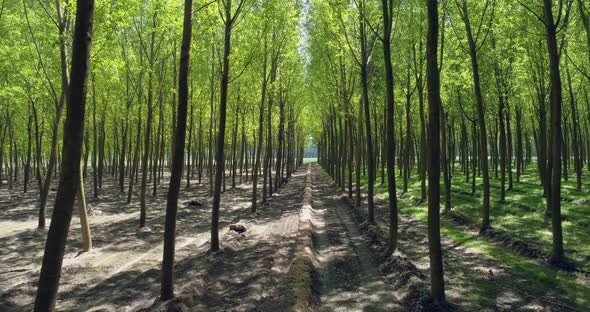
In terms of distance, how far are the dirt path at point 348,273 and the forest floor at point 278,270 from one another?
0.11 feet

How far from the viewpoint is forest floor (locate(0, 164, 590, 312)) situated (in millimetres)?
9625

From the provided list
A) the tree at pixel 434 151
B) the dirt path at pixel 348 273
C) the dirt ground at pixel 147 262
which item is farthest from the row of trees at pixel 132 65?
the tree at pixel 434 151

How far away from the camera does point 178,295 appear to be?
959 cm

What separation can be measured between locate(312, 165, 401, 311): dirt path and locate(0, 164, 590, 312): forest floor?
3 centimetres

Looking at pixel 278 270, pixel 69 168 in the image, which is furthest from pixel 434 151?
pixel 69 168

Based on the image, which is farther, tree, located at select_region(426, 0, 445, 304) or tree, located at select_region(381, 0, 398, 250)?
tree, located at select_region(381, 0, 398, 250)

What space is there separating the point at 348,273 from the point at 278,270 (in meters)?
2.26

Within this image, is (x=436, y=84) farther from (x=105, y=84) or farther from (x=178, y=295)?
(x=105, y=84)

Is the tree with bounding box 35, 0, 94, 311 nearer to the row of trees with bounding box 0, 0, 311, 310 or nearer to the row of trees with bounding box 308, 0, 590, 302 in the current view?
the row of trees with bounding box 0, 0, 311, 310

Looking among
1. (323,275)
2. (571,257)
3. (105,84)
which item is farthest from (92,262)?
(105,84)

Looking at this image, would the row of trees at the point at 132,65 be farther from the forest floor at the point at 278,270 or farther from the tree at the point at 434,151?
the tree at the point at 434,151

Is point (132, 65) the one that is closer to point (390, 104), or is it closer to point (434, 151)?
point (390, 104)

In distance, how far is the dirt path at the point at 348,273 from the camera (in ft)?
32.0

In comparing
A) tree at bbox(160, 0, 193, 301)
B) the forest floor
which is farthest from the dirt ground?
tree at bbox(160, 0, 193, 301)
